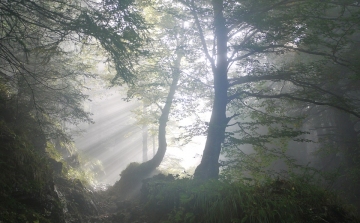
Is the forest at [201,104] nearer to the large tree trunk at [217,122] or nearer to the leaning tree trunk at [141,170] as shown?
the large tree trunk at [217,122]

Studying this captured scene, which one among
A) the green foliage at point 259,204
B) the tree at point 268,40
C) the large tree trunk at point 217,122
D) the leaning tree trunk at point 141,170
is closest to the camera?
the green foliage at point 259,204

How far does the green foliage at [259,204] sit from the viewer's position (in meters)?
5.08

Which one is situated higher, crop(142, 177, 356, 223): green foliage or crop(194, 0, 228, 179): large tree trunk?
crop(194, 0, 228, 179): large tree trunk

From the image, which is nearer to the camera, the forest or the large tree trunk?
the forest

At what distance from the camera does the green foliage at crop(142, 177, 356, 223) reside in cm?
508

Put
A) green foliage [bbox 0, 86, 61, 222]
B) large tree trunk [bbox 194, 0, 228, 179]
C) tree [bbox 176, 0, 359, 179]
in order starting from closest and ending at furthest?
green foliage [bbox 0, 86, 61, 222] → tree [bbox 176, 0, 359, 179] → large tree trunk [bbox 194, 0, 228, 179]

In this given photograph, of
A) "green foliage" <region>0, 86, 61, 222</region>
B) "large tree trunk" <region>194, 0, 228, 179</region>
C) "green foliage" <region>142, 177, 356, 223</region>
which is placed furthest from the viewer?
"large tree trunk" <region>194, 0, 228, 179</region>

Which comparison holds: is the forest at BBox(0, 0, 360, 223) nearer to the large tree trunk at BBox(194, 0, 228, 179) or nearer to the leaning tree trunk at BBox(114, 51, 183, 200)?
the large tree trunk at BBox(194, 0, 228, 179)

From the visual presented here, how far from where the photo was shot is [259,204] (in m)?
5.38

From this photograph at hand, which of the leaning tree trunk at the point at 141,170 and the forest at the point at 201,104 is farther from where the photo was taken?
the leaning tree trunk at the point at 141,170

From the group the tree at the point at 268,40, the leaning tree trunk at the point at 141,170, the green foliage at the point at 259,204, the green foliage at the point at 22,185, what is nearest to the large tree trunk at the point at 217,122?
the tree at the point at 268,40

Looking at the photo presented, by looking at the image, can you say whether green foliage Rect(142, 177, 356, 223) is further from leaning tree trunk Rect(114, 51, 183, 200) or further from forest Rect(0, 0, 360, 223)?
leaning tree trunk Rect(114, 51, 183, 200)

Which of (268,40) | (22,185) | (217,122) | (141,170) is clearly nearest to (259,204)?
(217,122)

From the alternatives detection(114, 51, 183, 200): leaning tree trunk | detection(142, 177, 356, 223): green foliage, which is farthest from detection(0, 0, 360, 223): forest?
detection(114, 51, 183, 200): leaning tree trunk
